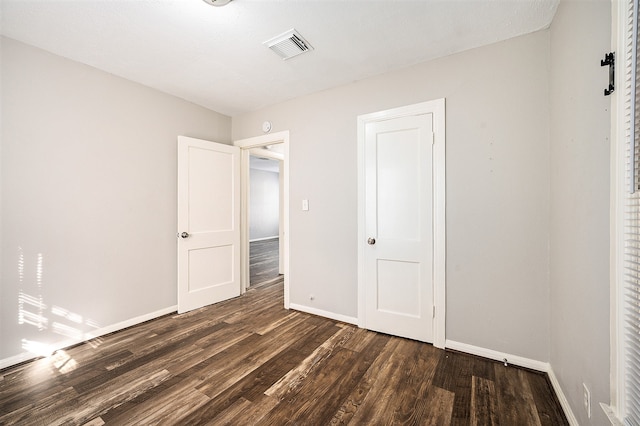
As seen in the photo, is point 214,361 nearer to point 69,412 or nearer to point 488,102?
point 69,412

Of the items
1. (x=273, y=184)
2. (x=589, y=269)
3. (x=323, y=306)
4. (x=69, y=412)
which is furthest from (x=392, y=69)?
(x=273, y=184)

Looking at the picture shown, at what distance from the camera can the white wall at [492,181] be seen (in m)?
1.96

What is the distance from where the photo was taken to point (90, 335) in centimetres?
248

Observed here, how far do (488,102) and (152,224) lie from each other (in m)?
3.57

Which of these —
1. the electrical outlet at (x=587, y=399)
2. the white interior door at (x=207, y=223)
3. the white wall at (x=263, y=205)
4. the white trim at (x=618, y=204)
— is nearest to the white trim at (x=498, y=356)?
the electrical outlet at (x=587, y=399)

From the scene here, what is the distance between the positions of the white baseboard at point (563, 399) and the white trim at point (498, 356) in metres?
0.06

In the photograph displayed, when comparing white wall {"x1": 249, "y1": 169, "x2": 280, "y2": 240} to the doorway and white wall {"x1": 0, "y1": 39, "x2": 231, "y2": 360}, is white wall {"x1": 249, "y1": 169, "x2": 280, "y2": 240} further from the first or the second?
white wall {"x1": 0, "y1": 39, "x2": 231, "y2": 360}

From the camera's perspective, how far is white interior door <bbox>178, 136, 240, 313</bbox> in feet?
10.4

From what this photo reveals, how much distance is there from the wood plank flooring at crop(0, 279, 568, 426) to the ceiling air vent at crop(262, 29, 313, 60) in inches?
102

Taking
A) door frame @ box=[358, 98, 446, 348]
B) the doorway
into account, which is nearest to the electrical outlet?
door frame @ box=[358, 98, 446, 348]

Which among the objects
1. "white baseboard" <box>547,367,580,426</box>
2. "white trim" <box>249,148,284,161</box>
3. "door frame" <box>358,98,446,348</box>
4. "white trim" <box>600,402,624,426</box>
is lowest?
"white baseboard" <box>547,367,580,426</box>

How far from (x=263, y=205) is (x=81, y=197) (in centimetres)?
793

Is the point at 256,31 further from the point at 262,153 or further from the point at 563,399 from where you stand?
the point at 563,399

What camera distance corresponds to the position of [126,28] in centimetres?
196
